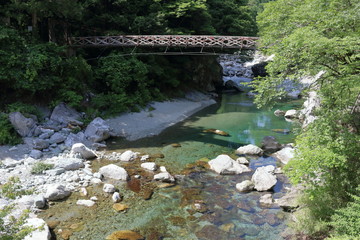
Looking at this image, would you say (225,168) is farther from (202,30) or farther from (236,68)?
(236,68)

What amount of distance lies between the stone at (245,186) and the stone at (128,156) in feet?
16.4

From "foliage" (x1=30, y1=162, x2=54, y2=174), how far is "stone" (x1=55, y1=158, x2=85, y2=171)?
30 centimetres

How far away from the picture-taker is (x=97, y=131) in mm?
14320

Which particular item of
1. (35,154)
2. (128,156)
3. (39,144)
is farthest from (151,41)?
(35,154)

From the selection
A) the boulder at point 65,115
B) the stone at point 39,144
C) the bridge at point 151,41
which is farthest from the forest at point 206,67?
the bridge at point 151,41

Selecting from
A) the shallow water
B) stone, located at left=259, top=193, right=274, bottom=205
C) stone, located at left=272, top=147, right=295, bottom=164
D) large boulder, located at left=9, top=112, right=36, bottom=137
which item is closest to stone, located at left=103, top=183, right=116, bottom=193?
the shallow water

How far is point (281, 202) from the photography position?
873 cm

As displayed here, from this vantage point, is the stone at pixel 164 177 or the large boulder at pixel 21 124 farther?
the large boulder at pixel 21 124

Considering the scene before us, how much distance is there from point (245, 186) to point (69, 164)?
6882mm

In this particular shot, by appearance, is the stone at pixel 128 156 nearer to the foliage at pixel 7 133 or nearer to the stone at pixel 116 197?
the stone at pixel 116 197

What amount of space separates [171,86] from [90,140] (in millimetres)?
11899

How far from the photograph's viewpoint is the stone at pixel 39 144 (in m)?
12.4

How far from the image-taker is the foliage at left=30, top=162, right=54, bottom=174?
33.9 feet

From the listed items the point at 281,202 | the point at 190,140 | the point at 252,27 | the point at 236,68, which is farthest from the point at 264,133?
the point at 236,68
